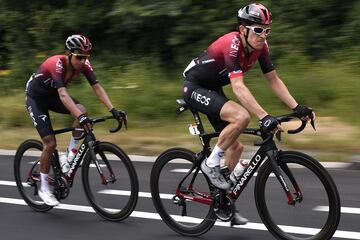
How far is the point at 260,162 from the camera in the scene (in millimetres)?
4703

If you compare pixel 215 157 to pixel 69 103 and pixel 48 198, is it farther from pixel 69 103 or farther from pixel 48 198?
pixel 48 198

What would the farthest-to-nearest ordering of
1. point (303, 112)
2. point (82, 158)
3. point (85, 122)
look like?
point (82, 158) < point (85, 122) < point (303, 112)

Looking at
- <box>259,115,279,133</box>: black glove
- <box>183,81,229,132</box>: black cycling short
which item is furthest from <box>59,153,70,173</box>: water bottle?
<box>259,115,279,133</box>: black glove

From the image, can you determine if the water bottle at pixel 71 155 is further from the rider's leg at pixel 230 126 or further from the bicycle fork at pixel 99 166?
the rider's leg at pixel 230 126

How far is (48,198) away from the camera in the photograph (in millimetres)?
5984

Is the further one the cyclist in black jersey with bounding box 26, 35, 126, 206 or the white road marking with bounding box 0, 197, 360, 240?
the cyclist in black jersey with bounding box 26, 35, 126, 206

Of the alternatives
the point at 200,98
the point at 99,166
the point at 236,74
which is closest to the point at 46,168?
the point at 99,166

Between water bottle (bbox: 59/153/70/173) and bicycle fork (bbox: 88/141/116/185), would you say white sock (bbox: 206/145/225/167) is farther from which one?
water bottle (bbox: 59/153/70/173)

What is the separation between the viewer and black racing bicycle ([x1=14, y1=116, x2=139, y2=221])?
549 centimetres

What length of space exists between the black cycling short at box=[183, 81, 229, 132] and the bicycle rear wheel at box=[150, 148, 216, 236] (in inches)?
14.7

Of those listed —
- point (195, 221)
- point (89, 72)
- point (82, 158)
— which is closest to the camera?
point (195, 221)

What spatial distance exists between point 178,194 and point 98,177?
936mm

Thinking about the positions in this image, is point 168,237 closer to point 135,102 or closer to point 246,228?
point 246,228

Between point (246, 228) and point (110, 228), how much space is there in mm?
1272
